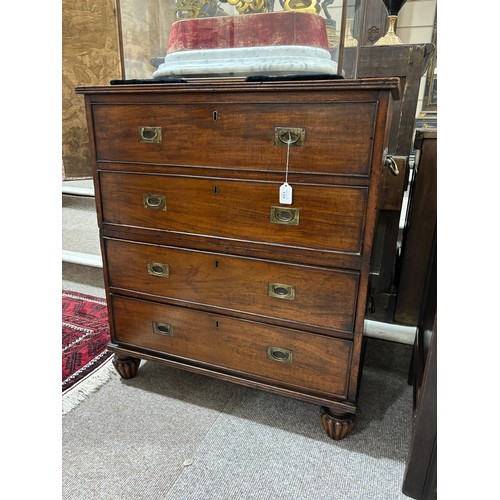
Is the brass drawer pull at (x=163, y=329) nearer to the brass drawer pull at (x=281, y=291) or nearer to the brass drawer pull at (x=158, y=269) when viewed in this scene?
the brass drawer pull at (x=158, y=269)

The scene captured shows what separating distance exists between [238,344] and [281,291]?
227 mm

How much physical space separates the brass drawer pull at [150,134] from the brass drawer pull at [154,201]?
15cm

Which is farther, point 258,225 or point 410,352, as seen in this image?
point 410,352

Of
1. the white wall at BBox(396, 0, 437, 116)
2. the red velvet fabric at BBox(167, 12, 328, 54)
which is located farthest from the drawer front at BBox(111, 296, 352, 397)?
the white wall at BBox(396, 0, 437, 116)

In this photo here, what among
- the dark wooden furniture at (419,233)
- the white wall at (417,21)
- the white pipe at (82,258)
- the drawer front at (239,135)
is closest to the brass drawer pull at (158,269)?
the drawer front at (239,135)

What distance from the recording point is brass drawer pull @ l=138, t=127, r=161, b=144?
1010 mm

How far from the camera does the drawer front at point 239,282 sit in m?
0.97

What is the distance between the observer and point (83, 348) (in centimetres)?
154

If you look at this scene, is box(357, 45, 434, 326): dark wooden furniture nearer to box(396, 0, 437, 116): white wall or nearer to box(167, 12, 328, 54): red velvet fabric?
box(167, 12, 328, 54): red velvet fabric

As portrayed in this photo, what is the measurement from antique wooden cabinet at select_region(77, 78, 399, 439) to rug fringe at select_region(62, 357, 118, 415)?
0.91ft
